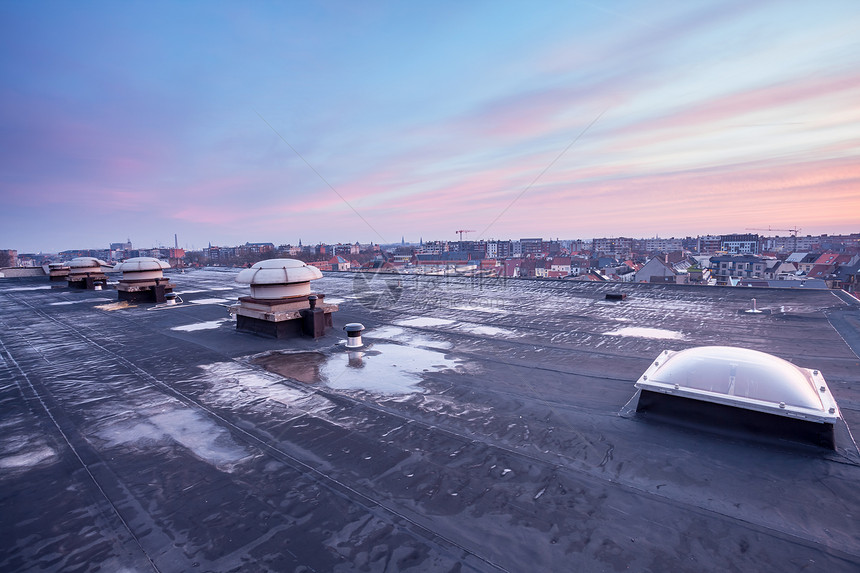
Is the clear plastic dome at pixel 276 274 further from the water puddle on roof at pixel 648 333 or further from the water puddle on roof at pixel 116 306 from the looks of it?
the water puddle on roof at pixel 116 306

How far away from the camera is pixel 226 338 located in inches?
451

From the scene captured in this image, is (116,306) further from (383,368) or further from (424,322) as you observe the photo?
(383,368)

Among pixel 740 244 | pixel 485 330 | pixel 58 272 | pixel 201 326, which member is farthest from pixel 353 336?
pixel 740 244

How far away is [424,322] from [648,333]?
720 centimetres

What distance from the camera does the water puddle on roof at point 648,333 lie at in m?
10.5

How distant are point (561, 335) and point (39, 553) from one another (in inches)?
427

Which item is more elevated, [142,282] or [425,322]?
[142,282]

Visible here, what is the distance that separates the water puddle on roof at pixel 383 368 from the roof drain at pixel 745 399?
4037mm

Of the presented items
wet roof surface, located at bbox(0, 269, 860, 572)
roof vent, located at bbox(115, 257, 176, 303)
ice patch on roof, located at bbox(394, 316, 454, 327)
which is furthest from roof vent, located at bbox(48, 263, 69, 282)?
ice patch on roof, located at bbox(394, 316, 454, 327)

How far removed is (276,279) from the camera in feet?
38.7

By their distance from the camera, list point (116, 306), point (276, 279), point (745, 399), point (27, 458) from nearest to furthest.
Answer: point (27, 458), point (745, 399), point (276, 279), point (116, 306)

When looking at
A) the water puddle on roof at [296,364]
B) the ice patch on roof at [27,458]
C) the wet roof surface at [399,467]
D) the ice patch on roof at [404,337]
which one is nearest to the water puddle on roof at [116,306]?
the wet roof surface at [399,467]

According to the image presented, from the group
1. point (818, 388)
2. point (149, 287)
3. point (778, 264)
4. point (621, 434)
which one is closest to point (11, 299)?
point (149, 287)

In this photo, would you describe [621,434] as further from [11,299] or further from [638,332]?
[11,299]
